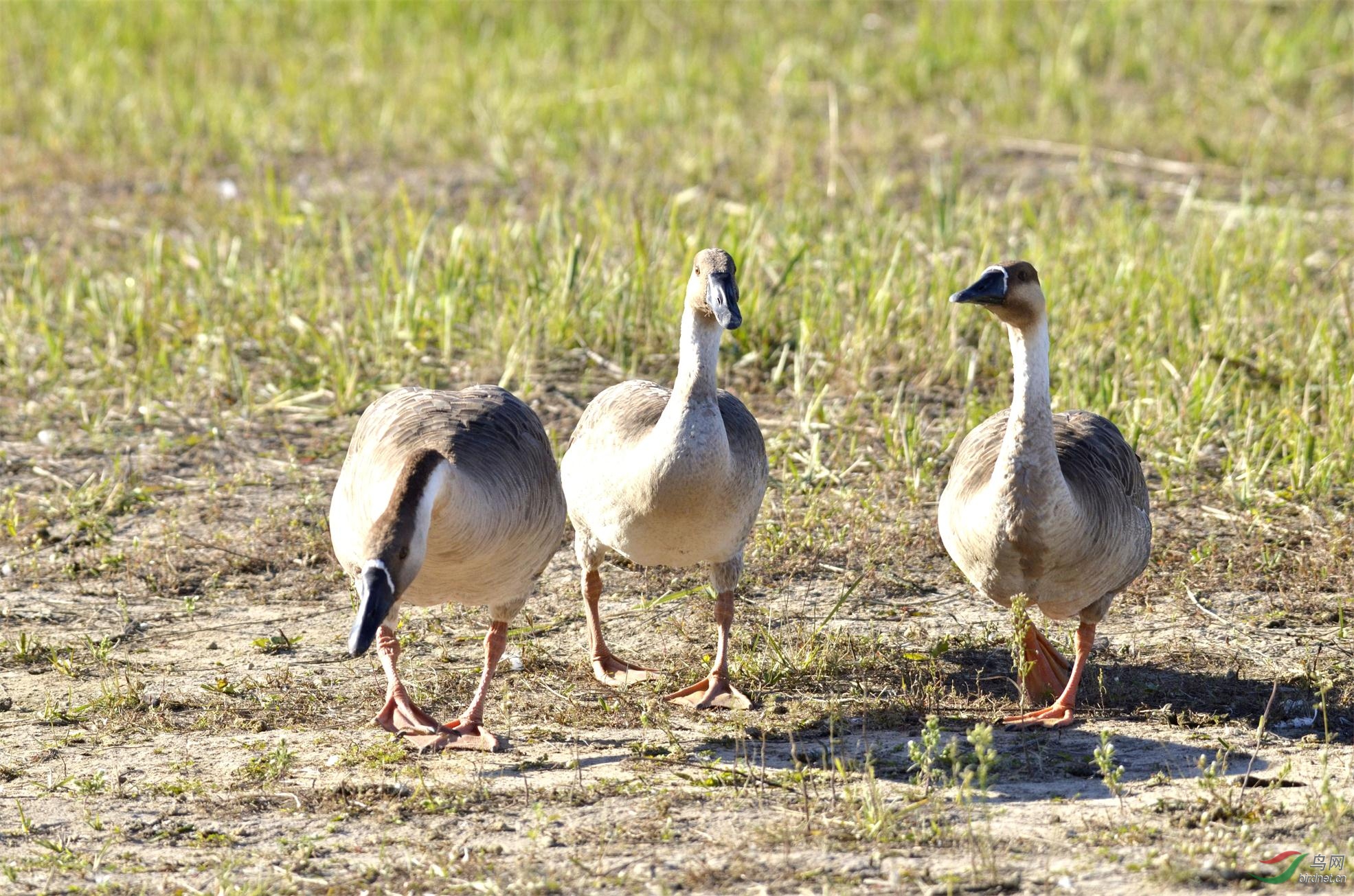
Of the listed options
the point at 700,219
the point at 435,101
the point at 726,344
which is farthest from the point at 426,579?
the point at 435,101

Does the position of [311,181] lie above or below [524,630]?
above

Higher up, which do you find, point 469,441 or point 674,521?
point 469,441

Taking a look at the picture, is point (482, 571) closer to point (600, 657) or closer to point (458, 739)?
point (458, 739)

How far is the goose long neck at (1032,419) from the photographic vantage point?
15.8ft

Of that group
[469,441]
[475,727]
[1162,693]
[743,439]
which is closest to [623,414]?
A: [743,439]

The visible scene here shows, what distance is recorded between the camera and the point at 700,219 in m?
9.08

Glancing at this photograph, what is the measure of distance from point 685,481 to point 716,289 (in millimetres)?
651

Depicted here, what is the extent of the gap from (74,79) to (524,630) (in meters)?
8.53

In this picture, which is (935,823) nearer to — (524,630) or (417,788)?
(417,788)

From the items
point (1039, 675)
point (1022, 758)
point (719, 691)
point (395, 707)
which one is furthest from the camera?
point (1039, 675)

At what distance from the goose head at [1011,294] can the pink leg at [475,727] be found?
6.31 feet
